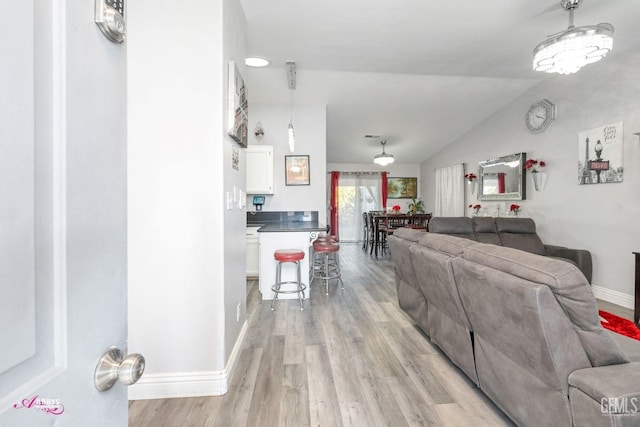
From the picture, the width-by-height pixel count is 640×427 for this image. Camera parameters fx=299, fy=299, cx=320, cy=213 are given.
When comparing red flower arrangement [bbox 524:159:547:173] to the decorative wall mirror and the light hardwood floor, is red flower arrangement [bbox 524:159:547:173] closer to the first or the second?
the decorative wall mirror

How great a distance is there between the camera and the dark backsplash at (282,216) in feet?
16.2

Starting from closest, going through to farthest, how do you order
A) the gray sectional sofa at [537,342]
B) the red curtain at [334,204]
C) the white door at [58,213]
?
the white door at [58,213] < the gray sectional sofa at [537,342] < the red curtain at [334,204]

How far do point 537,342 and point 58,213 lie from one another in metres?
1.61

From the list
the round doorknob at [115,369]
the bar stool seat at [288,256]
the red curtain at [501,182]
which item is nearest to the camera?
the round doorknob at [115,369]

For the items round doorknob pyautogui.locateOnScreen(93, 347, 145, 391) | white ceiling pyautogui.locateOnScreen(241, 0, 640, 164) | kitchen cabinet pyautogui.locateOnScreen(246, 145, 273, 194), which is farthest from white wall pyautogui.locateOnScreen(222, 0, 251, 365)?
kitchen cabinet pyautogui.locateOnScreen(246, 145, 273, 194)

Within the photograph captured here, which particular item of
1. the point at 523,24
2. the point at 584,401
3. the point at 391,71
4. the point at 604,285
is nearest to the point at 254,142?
the point at 391,71

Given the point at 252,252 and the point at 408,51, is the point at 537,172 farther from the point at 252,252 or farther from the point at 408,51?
the point at 252,252

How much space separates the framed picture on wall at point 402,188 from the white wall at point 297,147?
4.75m

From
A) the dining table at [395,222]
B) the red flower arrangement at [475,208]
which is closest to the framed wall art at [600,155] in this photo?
the red flower arrangement at [475,208]

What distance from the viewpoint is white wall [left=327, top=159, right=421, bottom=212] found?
9.13 m

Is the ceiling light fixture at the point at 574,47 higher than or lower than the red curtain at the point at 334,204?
higher

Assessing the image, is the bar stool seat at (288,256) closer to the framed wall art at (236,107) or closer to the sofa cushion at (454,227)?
the framed wall art at (236,107)

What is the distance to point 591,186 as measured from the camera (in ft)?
12.4

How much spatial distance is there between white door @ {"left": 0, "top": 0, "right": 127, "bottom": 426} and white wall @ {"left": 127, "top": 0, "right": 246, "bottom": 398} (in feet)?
4.45
